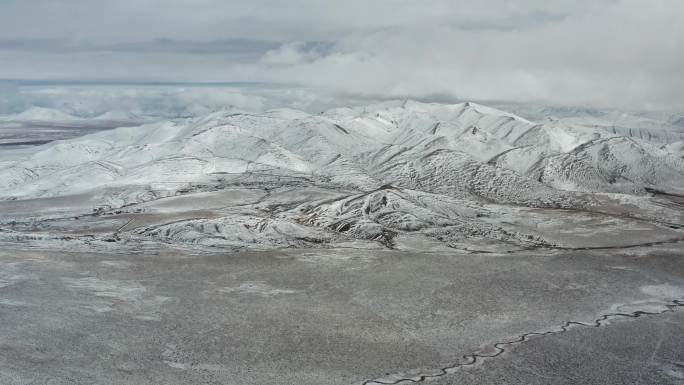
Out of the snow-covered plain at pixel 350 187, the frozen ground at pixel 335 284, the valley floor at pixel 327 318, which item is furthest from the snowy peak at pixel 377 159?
the valley floor at pixel 327 318

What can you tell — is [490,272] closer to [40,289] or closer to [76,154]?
[40,289]

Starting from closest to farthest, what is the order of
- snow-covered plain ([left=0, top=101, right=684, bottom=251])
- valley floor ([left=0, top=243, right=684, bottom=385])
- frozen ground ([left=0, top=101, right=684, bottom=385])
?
valley floor ([left=0, top=243, right=684, bottom=385]) → frozen ground ([left=0, top=101, right=684, bottom=385]) → snow-covered plain ([left=0, top=101, right=684, bottom=251])

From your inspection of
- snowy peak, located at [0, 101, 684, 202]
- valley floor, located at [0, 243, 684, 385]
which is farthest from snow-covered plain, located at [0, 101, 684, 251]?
valley floor, located at [0, 243, 684, 385]

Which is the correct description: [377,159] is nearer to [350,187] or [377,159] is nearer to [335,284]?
[350,187]

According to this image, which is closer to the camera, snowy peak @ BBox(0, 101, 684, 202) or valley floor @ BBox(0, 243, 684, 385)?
valley floor @ BBox(0, 243, 684, 385)

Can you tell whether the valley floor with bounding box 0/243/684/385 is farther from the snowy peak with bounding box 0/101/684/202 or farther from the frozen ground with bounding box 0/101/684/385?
the snowy peak with bounding box 0/101/684/202

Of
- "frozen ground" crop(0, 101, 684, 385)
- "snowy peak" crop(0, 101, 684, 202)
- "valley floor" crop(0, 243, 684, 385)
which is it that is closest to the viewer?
"valley floor" crop(0, 243, 684, 385)

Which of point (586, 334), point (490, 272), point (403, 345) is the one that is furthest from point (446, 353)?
point (490, 272)
